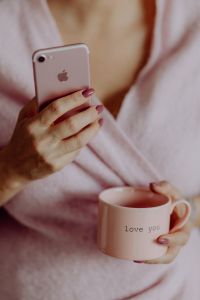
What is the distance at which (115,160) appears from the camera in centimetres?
94

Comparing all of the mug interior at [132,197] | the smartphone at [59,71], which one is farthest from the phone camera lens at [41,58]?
the mug interior at [132,197]

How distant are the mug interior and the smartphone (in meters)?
0.16

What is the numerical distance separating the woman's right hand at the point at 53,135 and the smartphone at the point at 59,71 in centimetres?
2

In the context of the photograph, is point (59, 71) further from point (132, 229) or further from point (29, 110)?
point (132, 229)

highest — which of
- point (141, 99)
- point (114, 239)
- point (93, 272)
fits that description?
point (141, 99)

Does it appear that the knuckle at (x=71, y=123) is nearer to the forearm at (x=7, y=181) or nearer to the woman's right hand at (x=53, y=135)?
the woman's right hand at (x=53, y=135)

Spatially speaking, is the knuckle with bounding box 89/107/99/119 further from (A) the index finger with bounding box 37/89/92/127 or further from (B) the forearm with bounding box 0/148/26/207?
(B) the forearm with bounding box 0/148/26/207

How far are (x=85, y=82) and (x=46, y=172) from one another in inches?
5.0

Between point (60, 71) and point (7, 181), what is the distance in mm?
182

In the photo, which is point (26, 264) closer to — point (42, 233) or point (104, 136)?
point (42, 233)

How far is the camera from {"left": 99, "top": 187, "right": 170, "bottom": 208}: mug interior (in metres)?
0.90

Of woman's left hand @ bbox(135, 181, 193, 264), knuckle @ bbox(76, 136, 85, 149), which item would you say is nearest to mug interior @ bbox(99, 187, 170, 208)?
woman's left hand @ bbox(135, 181, 193, 264)

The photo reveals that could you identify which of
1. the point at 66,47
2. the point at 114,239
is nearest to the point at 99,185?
the point at 114,239

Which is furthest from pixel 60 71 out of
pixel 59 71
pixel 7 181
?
pixel 7 181
